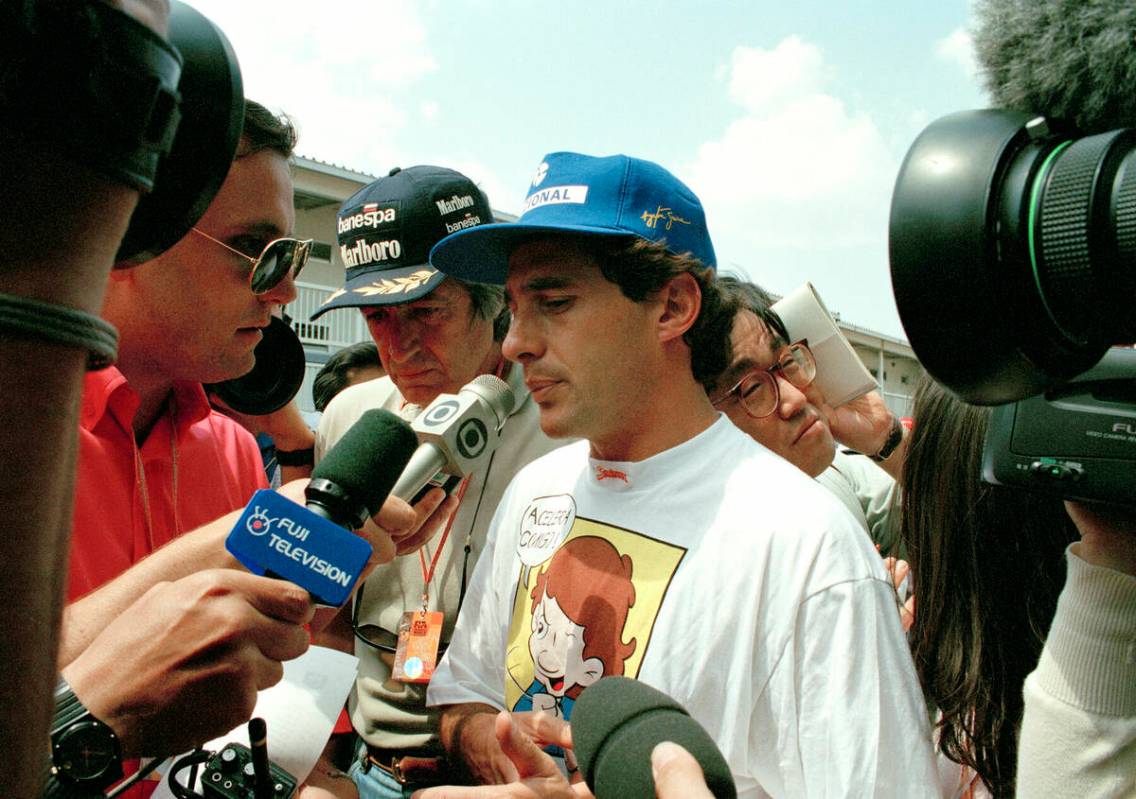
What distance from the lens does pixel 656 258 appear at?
233 cm

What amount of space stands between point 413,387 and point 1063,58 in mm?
2514

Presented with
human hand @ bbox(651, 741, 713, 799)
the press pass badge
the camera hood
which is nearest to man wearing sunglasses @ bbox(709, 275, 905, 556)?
the press pass badge

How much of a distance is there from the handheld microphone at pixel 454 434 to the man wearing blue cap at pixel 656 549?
0.29 meters

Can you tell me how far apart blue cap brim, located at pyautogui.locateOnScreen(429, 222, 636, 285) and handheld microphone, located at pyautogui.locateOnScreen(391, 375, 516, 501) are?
1.70 feet

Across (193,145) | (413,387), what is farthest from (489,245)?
(193,145)

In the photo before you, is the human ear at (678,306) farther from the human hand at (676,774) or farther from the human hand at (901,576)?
the human hand at (676,774)

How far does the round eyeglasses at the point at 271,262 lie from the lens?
2.20 metres

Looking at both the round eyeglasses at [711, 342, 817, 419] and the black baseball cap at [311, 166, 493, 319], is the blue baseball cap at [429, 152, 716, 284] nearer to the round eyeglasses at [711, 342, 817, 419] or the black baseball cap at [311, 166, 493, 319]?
the round eyeglasses at [711, 342, 817, 419]

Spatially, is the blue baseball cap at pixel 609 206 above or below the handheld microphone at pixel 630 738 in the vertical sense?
above

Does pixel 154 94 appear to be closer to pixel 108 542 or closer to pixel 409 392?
pixel 108 542

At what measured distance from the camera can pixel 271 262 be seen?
88.5 inches

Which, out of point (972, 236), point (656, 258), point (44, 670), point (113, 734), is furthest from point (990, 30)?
point (113, 734)
